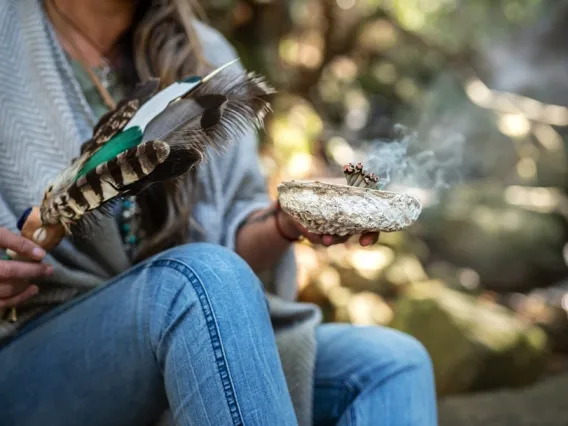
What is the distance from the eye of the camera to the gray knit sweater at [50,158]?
0.96 meters

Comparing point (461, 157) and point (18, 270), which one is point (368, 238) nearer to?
point (18, 270)

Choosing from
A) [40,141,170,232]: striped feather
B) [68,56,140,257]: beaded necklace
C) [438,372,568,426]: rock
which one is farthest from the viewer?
[438,372,568,426]: rock

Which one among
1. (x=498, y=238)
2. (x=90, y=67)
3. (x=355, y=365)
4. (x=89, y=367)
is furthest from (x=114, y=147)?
(x=498, y=238)

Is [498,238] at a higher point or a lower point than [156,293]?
lower

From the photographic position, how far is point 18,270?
0.81 meters

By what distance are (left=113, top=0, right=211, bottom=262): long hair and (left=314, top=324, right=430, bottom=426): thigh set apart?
312mm

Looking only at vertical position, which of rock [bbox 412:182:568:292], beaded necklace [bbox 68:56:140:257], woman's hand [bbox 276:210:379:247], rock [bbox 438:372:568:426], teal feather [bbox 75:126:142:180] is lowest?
rock [bbox 412:182:568:292]

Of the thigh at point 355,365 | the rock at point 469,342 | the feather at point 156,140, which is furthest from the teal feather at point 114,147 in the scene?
the rock at point 469,342

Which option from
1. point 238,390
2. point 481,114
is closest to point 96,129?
point 238,390

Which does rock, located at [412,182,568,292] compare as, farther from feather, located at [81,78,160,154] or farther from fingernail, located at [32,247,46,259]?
fingernail, located at [32,247,46,259]

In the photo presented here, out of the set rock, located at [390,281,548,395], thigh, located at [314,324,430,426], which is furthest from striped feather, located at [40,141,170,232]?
rock, located at [390,281,548,395]

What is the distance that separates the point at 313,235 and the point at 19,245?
38cm

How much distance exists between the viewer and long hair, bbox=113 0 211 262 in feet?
3.56

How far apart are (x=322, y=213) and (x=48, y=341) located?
0.40 metres
